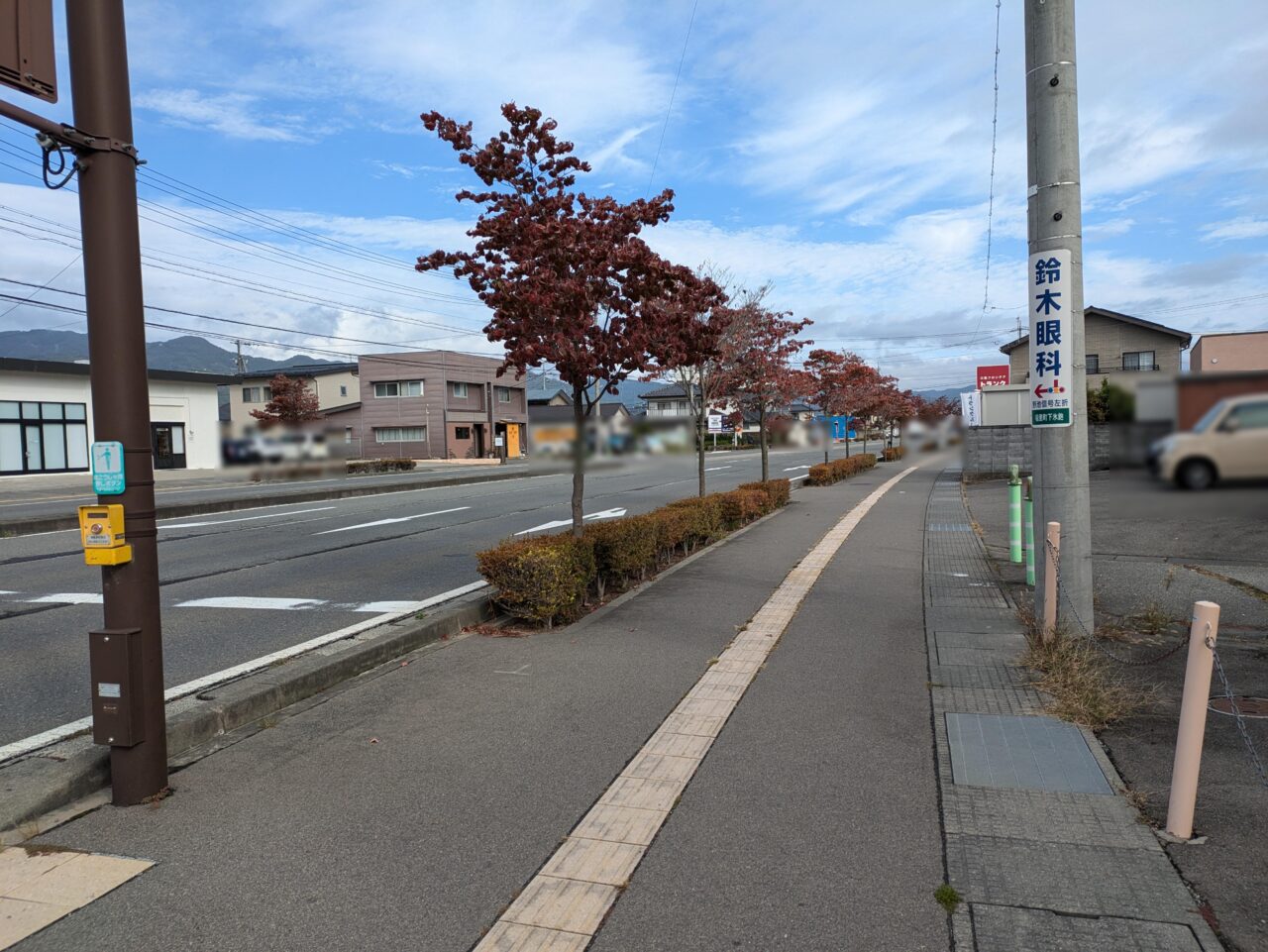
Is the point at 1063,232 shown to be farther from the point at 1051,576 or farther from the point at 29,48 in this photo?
the point at 29,48

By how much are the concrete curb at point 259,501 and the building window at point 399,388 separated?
34.8 feet

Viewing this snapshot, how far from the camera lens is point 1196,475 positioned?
3191 millimetres

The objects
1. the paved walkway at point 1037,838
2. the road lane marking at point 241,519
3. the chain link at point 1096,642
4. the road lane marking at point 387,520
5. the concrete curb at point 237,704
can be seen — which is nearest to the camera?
the paved walkway at point 1037,838

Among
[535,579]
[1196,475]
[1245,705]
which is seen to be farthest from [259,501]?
[1196,475]

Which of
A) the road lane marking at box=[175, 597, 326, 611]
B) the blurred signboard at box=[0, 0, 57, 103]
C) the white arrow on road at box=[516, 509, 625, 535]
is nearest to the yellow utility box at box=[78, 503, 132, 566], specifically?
the blurred signboard at box=[0, 0, 57, 103]

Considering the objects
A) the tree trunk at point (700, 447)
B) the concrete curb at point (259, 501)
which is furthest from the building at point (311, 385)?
the tree trunk at point (700, 447)

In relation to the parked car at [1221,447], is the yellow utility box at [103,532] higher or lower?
lower

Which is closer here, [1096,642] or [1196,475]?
[1196,475]

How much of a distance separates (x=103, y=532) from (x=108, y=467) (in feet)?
0.94

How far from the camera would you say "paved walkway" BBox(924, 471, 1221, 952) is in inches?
116

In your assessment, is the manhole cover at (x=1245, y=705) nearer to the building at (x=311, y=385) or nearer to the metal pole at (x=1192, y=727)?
the metal pole at (x=1192, y=727)

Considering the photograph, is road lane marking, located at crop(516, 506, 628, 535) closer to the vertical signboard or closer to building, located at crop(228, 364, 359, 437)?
building, located at crop(228, 364, 359, 437)

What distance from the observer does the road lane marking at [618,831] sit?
3.03m

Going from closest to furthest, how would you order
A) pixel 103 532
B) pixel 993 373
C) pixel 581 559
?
1. pixel 103 532
2. pixel 581 559
3. pixel 993 373
